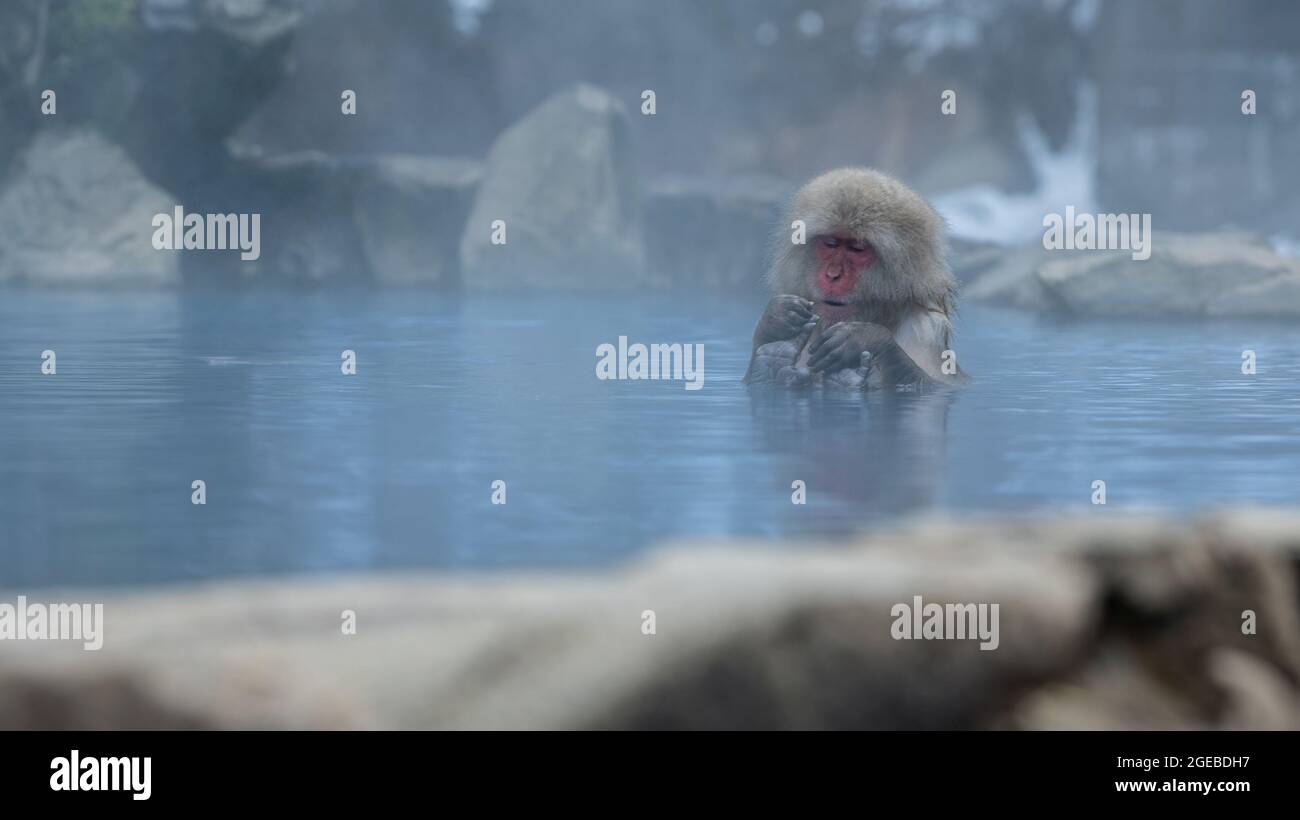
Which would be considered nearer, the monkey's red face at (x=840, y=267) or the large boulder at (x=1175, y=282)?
the monkey's red face at (x=840, y=267)

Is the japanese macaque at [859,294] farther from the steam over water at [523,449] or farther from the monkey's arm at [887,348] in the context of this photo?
the steam over water at [523,449]

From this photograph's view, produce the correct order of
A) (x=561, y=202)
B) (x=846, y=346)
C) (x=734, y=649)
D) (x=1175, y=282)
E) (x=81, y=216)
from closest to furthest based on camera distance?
(x=734, y=649) < (x=846, y=346) < (x=1175, y=282) < (x=81, y=216) < (x=561, y=202)

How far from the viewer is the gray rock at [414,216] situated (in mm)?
16469

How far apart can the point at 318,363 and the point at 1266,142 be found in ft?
48.9

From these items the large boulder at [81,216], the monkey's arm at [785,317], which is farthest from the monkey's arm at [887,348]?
the large boulder at [81,216]

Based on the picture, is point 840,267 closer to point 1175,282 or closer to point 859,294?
point 859,294

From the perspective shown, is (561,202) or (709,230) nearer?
(561,202)

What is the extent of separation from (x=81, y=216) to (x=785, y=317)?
1152cm

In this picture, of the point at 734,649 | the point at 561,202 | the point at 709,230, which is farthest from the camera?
the point at 709,230

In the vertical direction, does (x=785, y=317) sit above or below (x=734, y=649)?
above

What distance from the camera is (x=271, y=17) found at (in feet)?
51.5

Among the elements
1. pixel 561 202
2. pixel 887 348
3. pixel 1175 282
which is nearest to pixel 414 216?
pixel 561 202

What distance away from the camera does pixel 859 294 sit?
5.98 metres
